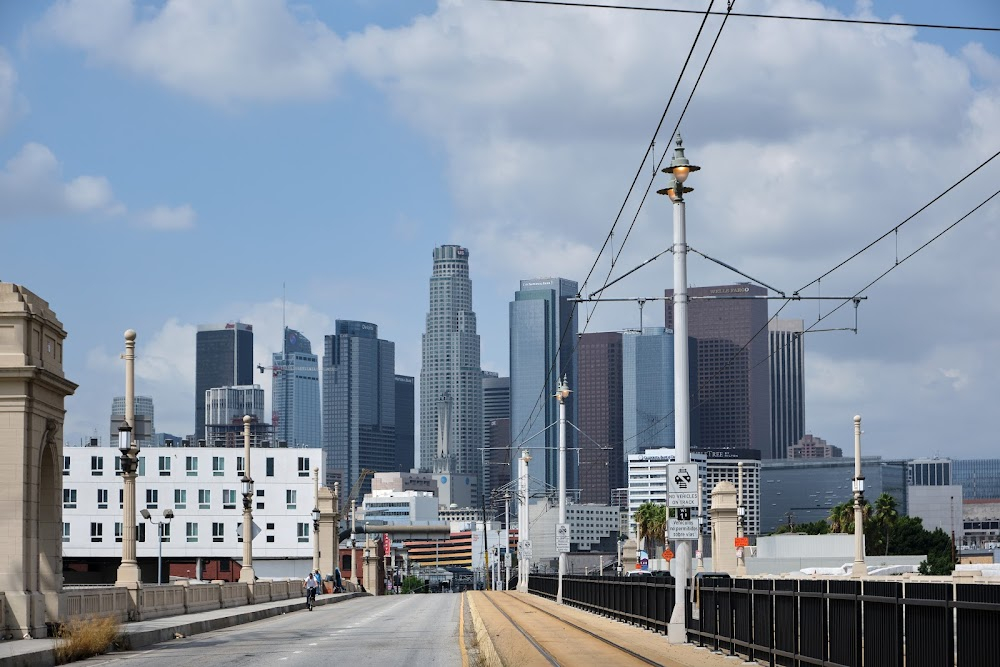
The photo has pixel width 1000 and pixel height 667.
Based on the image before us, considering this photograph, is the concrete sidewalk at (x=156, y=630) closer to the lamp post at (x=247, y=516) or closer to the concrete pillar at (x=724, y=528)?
the lamp post at (x=247, y=516)

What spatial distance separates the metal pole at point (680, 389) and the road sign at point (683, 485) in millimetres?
522

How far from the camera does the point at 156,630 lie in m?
33.7

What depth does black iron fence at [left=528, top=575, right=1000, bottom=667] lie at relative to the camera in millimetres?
14062

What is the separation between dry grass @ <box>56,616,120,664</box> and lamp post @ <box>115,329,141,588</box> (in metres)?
7.57

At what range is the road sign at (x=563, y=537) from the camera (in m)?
63.6

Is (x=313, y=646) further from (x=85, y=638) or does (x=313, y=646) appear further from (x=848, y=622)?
(x=848, y=622)

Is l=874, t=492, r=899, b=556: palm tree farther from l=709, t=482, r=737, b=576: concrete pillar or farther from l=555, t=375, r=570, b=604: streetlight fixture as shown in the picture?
l=709, t=482, r=737, b=576: concrete pillar

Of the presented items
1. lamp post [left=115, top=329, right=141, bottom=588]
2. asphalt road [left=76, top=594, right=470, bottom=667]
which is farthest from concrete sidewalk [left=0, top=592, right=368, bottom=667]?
lamp post [left=115, top=329, right=141, bottom=588]

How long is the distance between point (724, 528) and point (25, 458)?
34.1m

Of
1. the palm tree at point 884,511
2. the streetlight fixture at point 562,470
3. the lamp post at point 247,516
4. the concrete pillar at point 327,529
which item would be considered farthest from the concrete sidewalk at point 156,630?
the palm tree at point 884,511

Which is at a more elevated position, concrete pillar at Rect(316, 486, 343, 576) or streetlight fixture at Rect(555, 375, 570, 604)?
streetlight fixture at Rect(555, 375, 570, 604)

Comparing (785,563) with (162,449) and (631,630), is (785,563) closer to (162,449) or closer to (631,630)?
(631,630)

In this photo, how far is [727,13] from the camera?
65.9ft

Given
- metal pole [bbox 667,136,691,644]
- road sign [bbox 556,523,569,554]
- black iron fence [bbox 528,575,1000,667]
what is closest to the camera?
black iron fence [bbox 528,575,1000,667]
